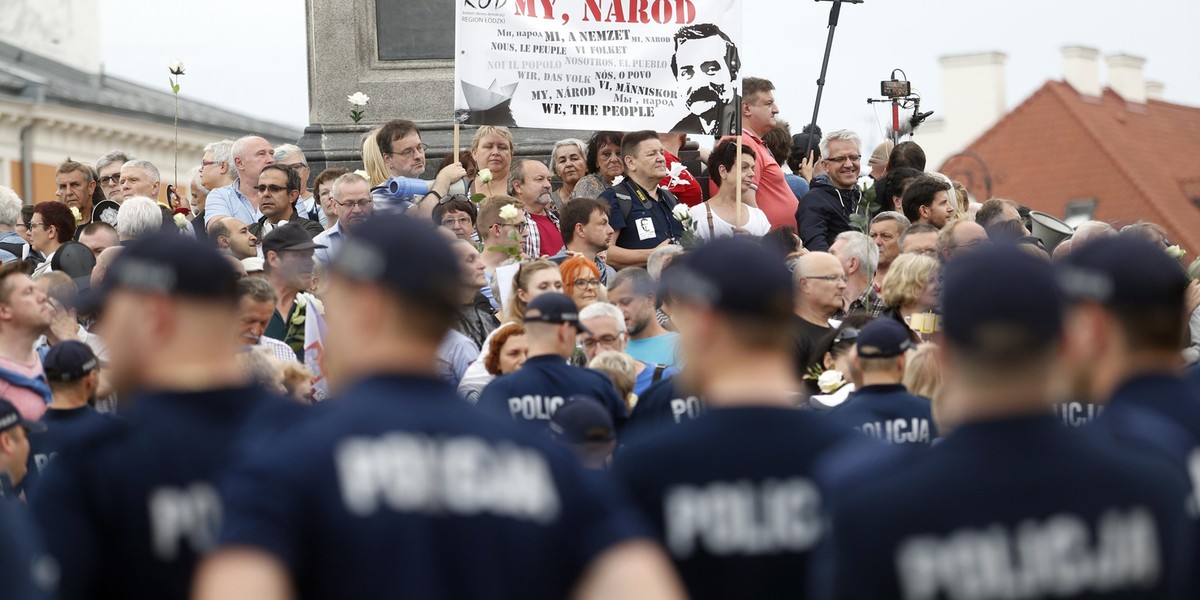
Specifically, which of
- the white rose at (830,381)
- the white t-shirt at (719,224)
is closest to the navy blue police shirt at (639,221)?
the white t-shirt at (719,224)

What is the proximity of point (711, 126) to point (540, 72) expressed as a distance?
1158 mm

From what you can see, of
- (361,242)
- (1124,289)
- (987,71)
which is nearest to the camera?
(361,242)

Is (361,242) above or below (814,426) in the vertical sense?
above

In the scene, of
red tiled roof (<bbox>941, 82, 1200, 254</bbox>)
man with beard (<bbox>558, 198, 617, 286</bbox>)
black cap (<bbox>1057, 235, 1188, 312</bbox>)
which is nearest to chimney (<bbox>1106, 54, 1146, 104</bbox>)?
red tiled roof (<bbox>941, 82, 1200, 254</bbox>)

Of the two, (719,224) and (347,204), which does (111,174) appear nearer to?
(347,204)

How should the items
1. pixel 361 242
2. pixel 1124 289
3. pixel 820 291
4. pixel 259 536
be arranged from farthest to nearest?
pixel 820 291 < pixel 1124 289 < pixel 361 242 < pixel 259 536

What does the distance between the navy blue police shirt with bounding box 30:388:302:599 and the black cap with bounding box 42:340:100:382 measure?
2681 mm

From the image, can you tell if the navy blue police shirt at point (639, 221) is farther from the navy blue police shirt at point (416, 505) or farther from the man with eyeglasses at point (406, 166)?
the navy blue police shirt at point (416, 505)

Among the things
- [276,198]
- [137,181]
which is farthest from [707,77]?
[137,181]

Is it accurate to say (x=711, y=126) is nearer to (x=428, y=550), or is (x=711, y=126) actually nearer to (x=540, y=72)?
(x=540, y=72)

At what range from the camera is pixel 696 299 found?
15.1 feet

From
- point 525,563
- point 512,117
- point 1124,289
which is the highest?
point 512,117

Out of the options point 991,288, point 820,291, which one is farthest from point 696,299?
point 820,291

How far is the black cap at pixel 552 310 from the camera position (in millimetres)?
8133
